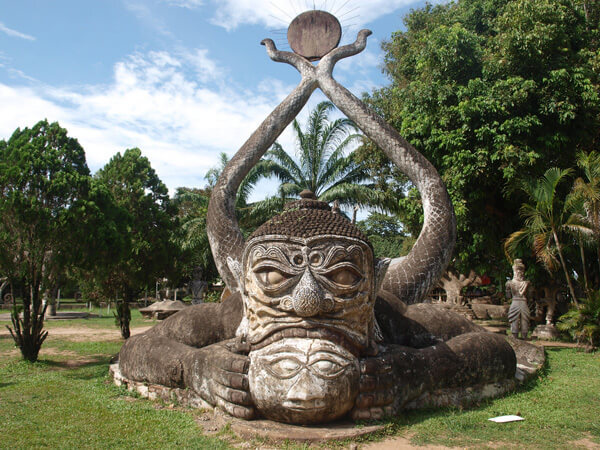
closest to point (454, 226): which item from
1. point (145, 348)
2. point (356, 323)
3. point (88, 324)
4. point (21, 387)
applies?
point (356, 323)

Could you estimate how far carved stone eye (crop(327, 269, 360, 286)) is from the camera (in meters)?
4.60

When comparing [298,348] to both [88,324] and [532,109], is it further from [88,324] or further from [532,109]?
[88,324]

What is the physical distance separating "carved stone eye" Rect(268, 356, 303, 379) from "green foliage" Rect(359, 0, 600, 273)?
8.02 meters

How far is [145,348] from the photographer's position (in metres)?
5.63

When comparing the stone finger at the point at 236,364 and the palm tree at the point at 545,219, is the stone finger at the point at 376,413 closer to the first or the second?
the stone finger at the point at 236,364

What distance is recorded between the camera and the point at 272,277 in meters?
4.61

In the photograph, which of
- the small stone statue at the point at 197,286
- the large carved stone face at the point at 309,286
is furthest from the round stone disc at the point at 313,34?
the small stone statue at the point at 197,286

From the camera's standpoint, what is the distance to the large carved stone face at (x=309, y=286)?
14.7ft

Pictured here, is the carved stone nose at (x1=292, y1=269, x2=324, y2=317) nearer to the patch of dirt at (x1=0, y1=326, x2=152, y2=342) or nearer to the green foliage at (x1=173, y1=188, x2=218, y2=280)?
the patch of dirt at (x1=0, y1=326, x2=152, y2=342)

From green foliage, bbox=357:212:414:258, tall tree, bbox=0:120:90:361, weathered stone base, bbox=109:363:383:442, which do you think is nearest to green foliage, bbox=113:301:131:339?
tall tree, bbox=0:120:90:361

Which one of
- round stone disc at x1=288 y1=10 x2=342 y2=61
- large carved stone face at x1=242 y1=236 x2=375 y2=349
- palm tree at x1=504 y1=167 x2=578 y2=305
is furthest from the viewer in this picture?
palm tree at x1=504 y1=167 x2=578 y2=305

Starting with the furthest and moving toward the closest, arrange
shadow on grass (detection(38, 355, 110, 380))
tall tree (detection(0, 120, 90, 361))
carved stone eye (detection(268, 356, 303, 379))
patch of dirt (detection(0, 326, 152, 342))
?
patch of dirt (detection(0, 326, 152, 342))
tall tree (detection(0, 120, 90, 361))
shadow on grass (detection(38, 355, 110, 380))
carved stone eye (detection(268, 356, 303, 379))

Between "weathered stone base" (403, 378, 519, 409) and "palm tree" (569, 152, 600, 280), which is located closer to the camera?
"weathered stone base" (403, 378, 519, 409)

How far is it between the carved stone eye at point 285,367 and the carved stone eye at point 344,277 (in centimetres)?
82
